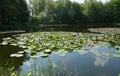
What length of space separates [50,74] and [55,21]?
56.0 m

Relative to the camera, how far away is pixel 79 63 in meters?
9.01

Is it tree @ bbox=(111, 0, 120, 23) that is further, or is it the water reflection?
tree @ bbox=(111, 0, 120, 23)

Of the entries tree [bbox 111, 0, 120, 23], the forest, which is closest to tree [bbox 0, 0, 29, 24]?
the forest

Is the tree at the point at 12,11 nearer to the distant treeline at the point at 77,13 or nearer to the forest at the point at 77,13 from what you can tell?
the forest at the point at 77,13

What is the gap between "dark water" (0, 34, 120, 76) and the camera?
7.59 meters

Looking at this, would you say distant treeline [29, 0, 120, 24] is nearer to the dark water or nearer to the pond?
the pond

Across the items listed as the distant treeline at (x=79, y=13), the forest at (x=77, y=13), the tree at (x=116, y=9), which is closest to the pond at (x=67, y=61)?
the forest at (x=77, y=13)

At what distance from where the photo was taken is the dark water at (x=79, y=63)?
759 cm

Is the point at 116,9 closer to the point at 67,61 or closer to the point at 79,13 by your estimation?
the point at 79,13

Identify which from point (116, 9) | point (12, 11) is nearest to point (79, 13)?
point (116, 9)

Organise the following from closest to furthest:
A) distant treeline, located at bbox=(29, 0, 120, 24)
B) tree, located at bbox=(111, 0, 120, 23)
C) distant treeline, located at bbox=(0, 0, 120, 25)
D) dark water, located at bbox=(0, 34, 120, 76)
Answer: dark water, located at bbox=(0, 34, 120, 76)
tree, located at bbox=(111, 0, 120, 23)
distant treeline, located at bbox=(0, 0, 120, 25)
distant treeline, located at bbox=(29, 0, 120, 24)

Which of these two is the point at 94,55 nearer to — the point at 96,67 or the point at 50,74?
the point at 96,67

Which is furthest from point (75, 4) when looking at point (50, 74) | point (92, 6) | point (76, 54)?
A: point (50, 74)

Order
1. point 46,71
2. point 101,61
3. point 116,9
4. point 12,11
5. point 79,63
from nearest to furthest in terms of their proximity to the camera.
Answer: point 46,71
point 79,63
point 101,61
point 12,11
point 116,9
